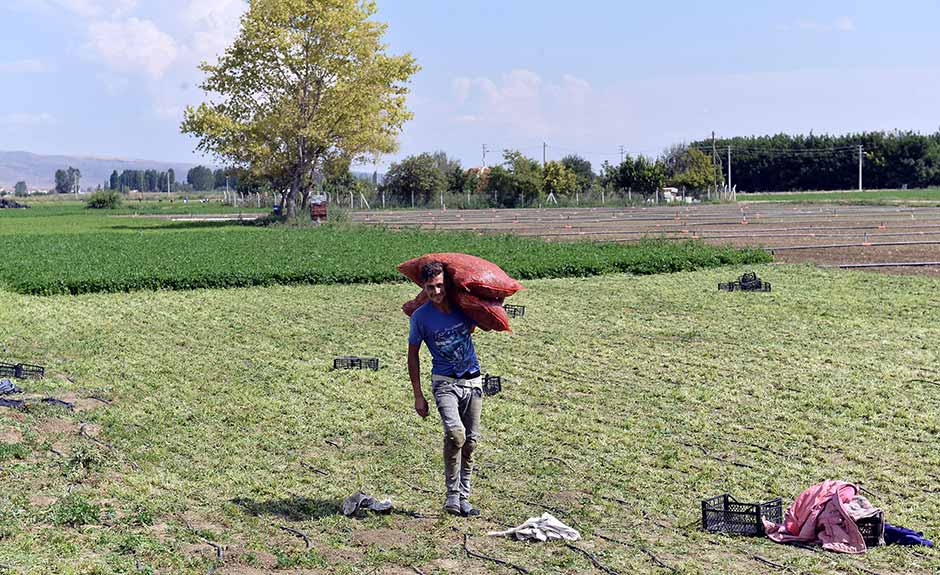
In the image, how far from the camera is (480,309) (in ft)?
27.5

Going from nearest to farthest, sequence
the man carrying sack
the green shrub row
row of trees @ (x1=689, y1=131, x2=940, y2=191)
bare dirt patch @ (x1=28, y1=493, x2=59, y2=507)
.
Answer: the man carrying sack
bare dirt patch @ (x1=28, y1=493, x2=59, y2=507)
the green shrub row
row of trees @ (x1=689, y1=131, x2=940, y2=191)

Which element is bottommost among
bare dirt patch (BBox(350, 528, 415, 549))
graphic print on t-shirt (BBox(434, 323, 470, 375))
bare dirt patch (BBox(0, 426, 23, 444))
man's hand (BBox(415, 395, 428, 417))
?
bare dirt patch (BBox(350, 528, 415, 549))

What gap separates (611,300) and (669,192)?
75747mm

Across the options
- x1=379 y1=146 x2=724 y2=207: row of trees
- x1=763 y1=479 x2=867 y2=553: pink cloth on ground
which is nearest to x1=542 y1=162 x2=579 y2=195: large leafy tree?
x1=379 y1=146 x2=724 y2=207: row of trees

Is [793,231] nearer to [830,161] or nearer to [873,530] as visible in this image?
[873,530]

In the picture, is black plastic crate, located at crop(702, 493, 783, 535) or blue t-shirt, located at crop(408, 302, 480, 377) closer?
black plastic crate, located at crop(702, 493, 783, 535)

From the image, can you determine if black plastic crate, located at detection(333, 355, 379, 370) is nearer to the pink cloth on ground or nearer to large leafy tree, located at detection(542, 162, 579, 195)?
the pink cloth on ground

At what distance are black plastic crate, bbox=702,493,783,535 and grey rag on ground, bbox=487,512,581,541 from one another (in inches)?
37.0


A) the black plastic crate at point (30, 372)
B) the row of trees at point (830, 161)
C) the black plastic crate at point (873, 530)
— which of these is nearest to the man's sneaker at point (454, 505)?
the black plastic crate at point (873, 530)

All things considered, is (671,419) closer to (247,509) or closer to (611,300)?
(247,509)

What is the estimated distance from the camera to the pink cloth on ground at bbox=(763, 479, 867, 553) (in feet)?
25.6

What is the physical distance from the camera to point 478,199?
90.3 m

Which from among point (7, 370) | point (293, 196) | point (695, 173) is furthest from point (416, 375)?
point (695, 173)

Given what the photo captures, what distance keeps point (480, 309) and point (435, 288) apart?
0.41 metres
